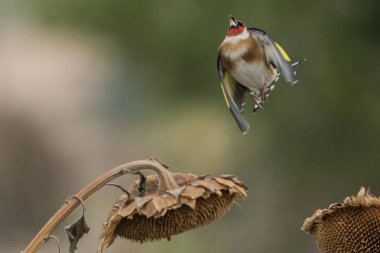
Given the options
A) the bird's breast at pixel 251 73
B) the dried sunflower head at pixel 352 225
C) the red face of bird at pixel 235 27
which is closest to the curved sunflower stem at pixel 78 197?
the dried sunflower head at pixel 352 225

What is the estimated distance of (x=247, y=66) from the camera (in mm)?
1410

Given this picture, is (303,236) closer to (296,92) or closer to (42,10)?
(296,92)

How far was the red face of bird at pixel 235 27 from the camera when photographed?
1.50 metres

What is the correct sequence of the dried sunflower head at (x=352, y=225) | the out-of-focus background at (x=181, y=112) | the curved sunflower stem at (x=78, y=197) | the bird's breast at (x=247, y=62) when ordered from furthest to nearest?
the out-of-focus background at (x=181, y=112), the bird's breast at (x=247, y=62), the dried sunflower head at (x=352, y=225), the curved sunflower stem at (x=78, y=197)

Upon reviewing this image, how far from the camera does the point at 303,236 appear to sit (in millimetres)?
1650

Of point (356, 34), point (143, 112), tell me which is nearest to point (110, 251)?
point (143, 112)

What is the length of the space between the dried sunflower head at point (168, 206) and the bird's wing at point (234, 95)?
0.66 m

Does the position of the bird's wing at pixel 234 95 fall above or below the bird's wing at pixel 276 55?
below

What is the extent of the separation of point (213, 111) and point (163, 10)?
27 centimetres

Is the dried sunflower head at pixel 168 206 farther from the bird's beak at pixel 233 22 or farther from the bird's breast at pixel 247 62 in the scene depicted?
the bird's beak at pixel 233 22

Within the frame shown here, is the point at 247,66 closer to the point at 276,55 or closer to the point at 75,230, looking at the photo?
the point at 276,55

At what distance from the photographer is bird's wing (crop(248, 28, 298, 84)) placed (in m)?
1.45

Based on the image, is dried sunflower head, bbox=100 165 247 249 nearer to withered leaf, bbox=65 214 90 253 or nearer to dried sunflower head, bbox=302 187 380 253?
withered leaf, bbox=65 214 90 253

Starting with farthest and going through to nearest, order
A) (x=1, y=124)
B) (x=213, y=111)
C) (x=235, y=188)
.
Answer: (x=213, y=111)
(x=1, y=124)
(x=235, y=188)
